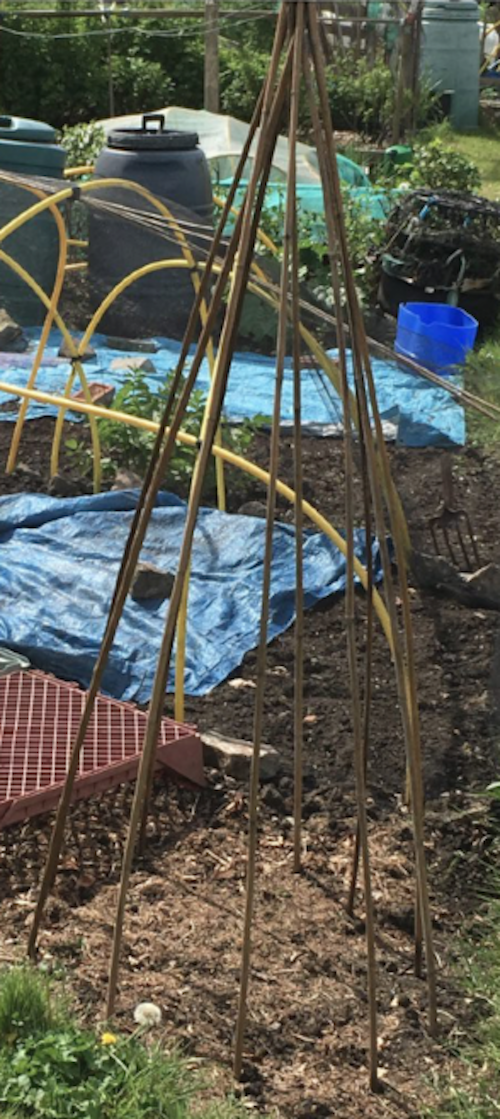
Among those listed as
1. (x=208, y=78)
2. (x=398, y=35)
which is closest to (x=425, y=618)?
(x=208, y=78)

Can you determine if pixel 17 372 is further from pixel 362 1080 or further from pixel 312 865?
pixel 362 1080

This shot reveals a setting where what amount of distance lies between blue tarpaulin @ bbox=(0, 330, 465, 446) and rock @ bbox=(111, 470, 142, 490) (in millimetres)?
504

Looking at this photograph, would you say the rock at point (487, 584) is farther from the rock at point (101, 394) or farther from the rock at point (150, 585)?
the rock at point (101, 394)

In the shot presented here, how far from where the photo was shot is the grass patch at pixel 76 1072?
8.86 ft

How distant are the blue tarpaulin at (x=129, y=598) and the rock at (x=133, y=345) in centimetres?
214

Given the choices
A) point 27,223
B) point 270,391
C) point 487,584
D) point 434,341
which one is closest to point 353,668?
point 487,584

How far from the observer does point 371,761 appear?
4.47m

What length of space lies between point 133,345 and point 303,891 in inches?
201

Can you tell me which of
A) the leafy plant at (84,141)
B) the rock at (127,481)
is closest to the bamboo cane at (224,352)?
the rock at (127,481)

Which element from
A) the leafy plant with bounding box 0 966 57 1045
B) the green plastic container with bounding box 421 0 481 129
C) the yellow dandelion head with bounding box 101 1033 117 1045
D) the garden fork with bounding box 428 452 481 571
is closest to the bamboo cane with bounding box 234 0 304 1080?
the yellow dandelion head with bounding box 101 1033 117 1045

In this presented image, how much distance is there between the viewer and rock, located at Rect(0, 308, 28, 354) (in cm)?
871

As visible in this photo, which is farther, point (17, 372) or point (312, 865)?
point (17, 372)

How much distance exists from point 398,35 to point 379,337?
911 centimetres

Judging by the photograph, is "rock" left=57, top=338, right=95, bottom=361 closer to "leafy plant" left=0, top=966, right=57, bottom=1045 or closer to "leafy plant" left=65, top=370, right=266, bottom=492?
"leafy plant" left=65, top=370, right=266, bottom=492
